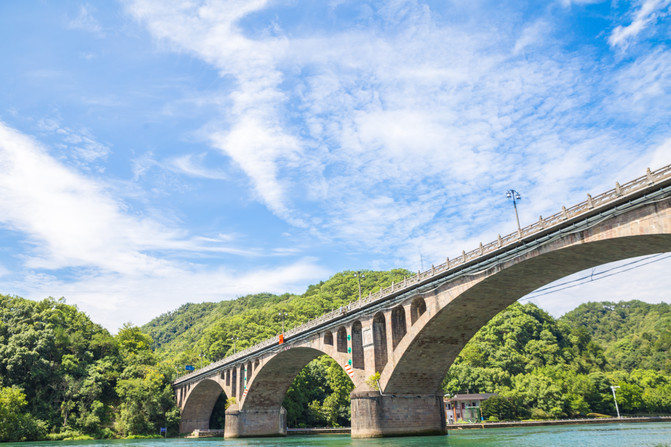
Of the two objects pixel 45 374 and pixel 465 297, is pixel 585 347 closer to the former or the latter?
pixel 465 297

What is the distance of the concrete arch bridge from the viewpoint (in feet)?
84.7

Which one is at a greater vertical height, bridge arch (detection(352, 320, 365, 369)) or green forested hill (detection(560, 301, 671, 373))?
green forested hill (detection(560, 301, 671, 373))

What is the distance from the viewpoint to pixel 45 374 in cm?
7106

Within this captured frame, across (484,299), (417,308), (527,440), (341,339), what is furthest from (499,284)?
(341,339)

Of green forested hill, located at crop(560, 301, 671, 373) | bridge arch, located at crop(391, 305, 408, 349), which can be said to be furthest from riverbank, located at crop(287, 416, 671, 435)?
green forested hill, located at crop(560, 301, 671, 373)

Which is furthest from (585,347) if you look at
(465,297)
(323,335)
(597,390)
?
(465,297)

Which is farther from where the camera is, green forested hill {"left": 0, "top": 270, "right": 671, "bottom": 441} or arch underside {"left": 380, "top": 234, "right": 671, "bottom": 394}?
green forested hill {"left": 0, "top": 270, "right": 671, "bottom": 441}

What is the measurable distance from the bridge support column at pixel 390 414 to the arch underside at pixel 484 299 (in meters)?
0.84

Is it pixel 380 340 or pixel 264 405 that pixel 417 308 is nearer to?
pixel 380 340

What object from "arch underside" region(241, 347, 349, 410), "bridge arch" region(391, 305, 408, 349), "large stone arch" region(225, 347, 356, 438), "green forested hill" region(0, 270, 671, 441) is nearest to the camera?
"bridge arch" region(391, 305, 408, 349)

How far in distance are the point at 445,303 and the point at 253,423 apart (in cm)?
4678

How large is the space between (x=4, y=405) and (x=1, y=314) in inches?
830

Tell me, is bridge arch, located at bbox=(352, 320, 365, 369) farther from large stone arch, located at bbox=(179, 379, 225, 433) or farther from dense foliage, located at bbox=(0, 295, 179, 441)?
large stone arch, located at bbox=(179, 379, 225, 433)

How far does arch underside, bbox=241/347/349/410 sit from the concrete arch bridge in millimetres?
512
